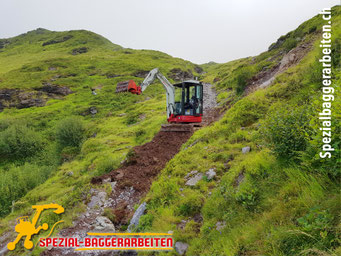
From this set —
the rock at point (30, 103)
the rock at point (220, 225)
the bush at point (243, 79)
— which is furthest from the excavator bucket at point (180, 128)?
the rock at point (30, 103)

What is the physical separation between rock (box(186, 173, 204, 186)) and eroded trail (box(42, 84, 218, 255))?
2.68 metres

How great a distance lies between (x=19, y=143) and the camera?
107 ft

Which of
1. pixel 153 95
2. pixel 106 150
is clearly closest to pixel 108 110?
pixel 153 95

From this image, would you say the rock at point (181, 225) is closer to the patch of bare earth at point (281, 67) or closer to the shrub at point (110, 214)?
the shrub at point (110, 214)

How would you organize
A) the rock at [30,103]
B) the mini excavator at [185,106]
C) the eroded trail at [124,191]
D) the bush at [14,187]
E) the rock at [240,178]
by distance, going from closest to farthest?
the rock at [240,178], the eroded trail at [124,191], the mini excavator at [185,106], the bush at [14,187], the rock at [30,103]

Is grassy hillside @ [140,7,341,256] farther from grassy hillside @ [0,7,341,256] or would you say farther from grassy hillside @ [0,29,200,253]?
grassy hillside @ [0,29,200,253]

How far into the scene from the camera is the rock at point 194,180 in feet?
22.2

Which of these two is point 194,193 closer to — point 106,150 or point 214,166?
point 214,166

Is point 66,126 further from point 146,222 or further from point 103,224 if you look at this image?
point 146,222

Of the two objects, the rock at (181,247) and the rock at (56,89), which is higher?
the rock at (56,89)

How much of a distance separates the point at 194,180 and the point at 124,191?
4242 millimetres

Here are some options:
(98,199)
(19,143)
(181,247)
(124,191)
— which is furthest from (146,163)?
(19,143)

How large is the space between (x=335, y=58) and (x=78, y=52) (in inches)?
4956

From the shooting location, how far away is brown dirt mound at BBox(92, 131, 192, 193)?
33.0ft
